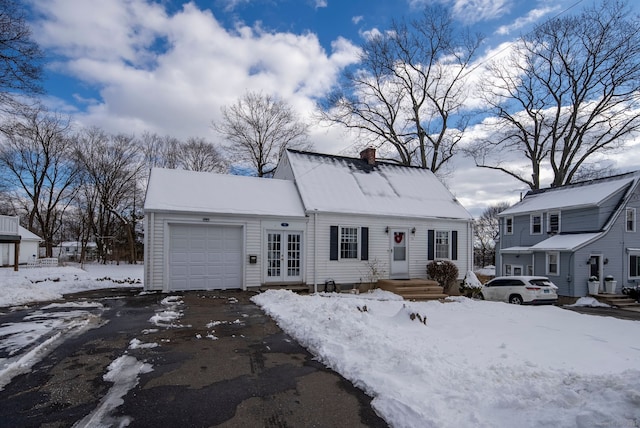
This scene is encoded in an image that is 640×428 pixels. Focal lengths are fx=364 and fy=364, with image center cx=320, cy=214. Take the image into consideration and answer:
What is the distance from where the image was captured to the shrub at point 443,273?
1495 cm

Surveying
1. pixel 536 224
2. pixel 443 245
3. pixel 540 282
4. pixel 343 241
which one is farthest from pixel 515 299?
pixel 536 224

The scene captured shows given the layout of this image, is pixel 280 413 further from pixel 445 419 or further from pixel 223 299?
pixel 223 299

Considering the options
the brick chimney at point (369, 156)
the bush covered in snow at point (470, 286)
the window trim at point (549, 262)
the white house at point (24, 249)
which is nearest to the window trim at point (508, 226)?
the window trim at point (549, 262)

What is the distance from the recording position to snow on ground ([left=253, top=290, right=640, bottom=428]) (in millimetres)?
3307

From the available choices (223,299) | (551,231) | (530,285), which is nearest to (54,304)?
(223,299)

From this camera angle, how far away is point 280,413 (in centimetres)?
356

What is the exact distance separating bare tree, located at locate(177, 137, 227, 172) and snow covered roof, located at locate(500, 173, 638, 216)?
80.0 ft

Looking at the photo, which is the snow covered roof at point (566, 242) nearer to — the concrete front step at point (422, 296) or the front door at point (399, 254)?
the front door at point (399, 254)

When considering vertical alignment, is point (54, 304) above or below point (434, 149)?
below

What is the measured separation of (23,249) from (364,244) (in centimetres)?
3220

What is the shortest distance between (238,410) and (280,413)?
424 mm

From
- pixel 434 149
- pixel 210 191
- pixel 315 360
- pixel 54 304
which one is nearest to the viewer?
pixel 315 360

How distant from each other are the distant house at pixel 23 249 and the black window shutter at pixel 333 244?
93.2 feet

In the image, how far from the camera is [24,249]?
31453 mm
